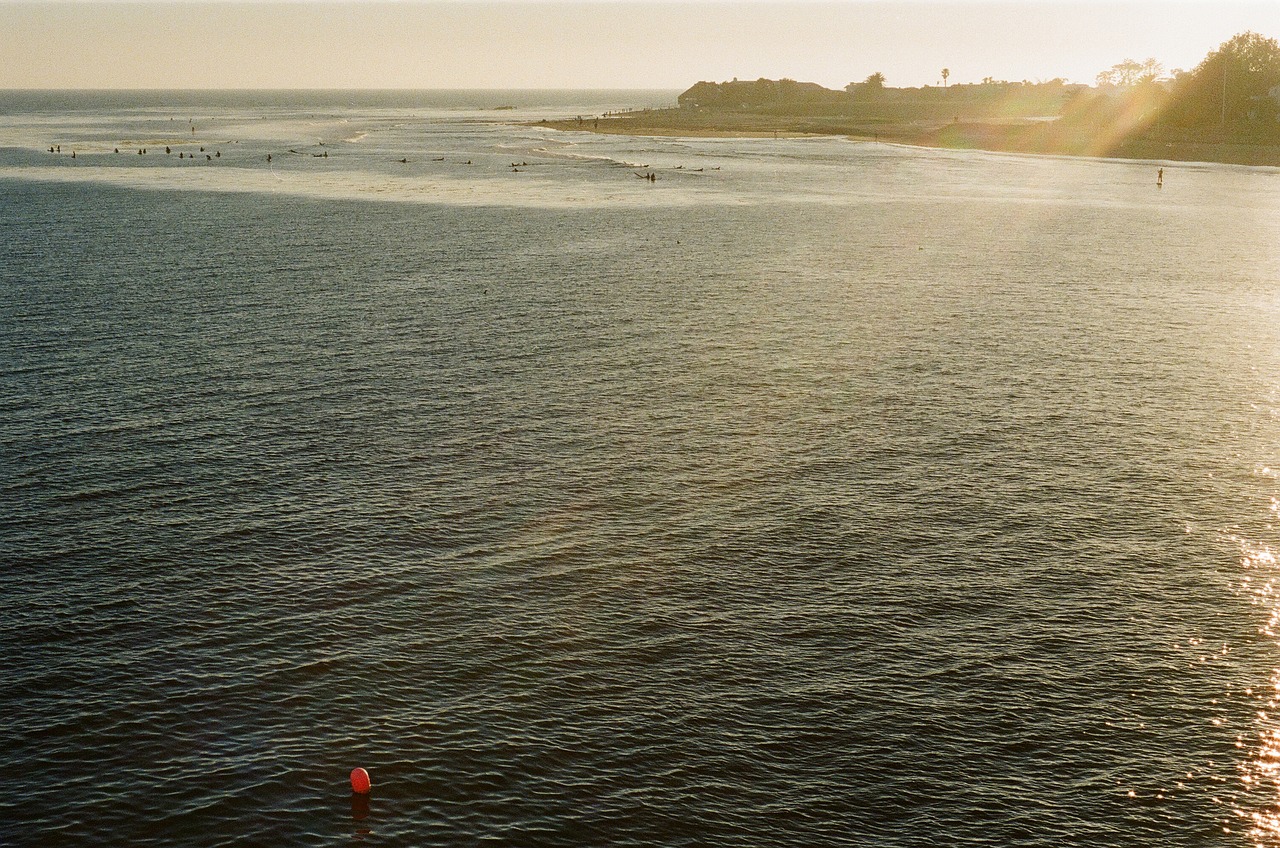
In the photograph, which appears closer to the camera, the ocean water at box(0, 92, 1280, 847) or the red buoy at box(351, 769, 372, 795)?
the red buoy at box(351, 769, 372, 795)

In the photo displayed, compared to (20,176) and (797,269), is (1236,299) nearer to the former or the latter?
(797,269)

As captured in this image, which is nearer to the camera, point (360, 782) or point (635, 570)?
point (360, 782)

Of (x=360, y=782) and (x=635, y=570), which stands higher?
(x=635, y=570)

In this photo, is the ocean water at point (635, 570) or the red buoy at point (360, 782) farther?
the ocean water at point (635, 570)
